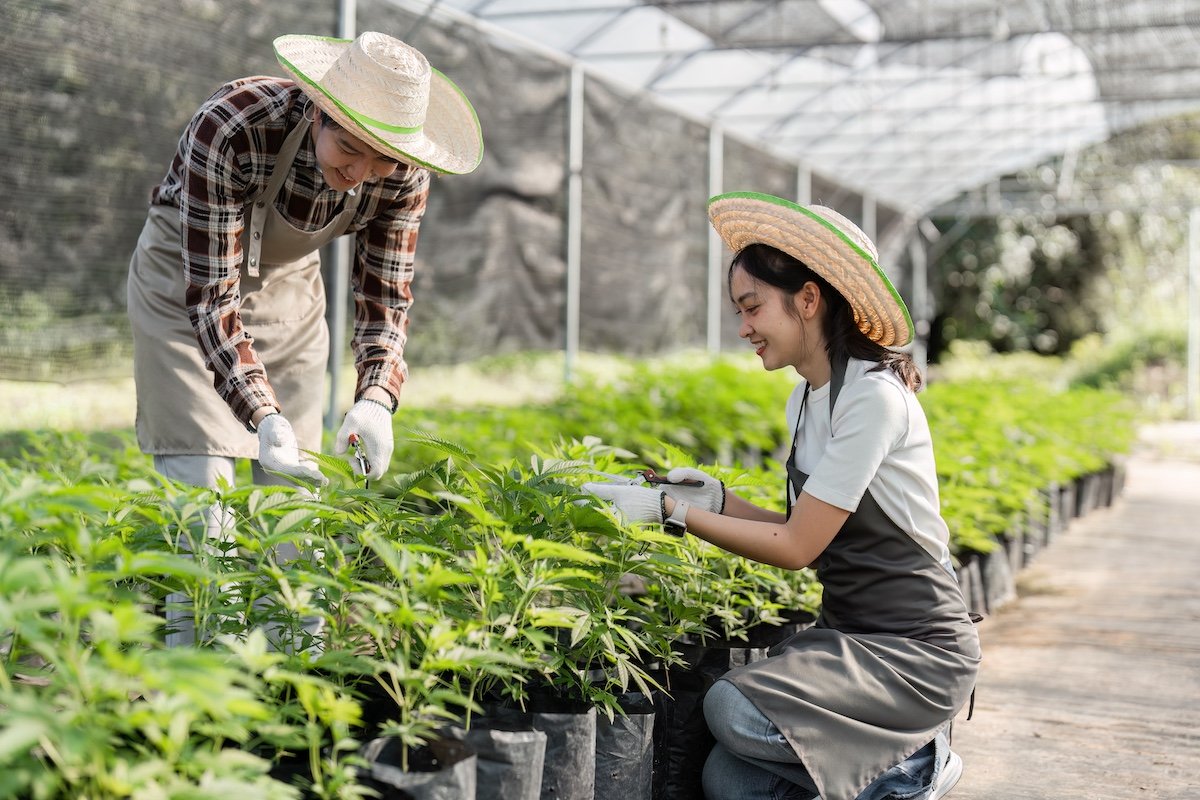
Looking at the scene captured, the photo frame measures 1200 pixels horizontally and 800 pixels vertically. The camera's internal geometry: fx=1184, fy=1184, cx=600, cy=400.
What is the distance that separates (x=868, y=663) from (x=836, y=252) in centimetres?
73

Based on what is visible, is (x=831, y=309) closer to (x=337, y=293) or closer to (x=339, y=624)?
(x=339, y=624)

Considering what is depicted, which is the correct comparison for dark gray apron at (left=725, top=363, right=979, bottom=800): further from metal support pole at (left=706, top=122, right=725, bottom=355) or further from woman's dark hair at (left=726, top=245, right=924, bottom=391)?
metal support pole at (left=706, top=122, right=725, bottom=355)

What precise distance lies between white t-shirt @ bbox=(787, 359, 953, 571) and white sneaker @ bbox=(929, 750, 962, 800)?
0.39 m

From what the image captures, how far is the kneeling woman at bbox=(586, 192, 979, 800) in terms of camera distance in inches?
80.1

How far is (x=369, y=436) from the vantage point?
7.49 ft

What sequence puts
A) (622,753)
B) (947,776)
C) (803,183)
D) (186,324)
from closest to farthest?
(622,753), (947,776), (186,324), (803,183)

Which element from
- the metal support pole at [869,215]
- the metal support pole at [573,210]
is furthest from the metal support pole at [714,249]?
the metal support pole at [869,215]

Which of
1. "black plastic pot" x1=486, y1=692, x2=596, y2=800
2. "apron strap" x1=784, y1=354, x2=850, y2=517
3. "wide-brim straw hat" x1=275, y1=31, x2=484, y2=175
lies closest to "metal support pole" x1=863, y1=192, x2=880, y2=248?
"apron strap" x1=784, y1=354, x2=850, y2=517

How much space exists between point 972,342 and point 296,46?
17.3 metres

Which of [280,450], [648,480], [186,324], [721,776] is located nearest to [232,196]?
[186,324]

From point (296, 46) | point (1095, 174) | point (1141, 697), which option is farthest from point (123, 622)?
point (1095, 174)

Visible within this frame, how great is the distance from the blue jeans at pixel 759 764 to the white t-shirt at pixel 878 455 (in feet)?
1.24

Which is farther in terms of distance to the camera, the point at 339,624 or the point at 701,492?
the point at 701,492

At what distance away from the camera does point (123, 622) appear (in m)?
1.14
